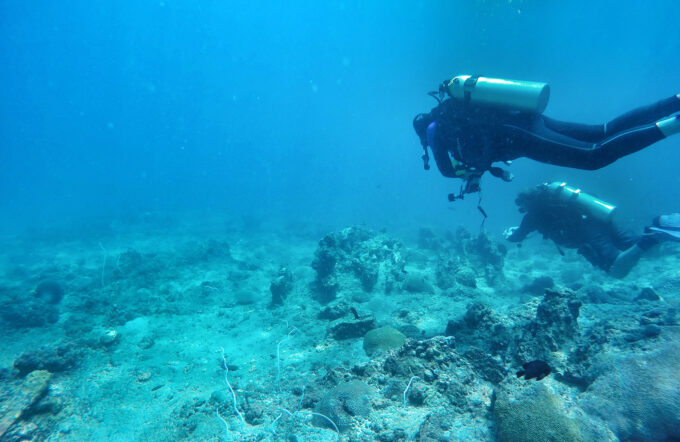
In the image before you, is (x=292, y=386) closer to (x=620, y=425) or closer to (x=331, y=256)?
(x=620, y=425)

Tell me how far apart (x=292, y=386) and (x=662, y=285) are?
11846mm

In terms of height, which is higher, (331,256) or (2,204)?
(331,256)

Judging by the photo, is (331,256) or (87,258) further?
(87,258)

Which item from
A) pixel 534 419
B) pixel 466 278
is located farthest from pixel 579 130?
pixel 466 278

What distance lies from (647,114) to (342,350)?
6824 mm

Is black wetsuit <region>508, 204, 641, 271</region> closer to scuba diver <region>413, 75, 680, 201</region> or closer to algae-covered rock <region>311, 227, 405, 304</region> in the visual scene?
scuba diver <region>413, 75, 680, 201</region>

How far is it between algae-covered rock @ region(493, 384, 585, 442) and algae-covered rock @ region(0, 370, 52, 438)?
7.38 meters

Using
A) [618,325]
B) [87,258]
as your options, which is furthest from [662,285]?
[87,258]

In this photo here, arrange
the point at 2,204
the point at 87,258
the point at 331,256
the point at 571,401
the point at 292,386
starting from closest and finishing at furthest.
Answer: the point at 571,401, the point at 292,386, the point at 331,256, the point at 87,258, the point at 2,204

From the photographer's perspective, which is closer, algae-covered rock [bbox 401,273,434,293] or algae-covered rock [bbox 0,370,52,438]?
algae-covered rock [bbox 0,370,52,438]

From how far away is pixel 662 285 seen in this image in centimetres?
931

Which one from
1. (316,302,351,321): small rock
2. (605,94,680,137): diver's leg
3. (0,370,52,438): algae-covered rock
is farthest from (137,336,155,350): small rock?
(605,94,680,137): diver's leg

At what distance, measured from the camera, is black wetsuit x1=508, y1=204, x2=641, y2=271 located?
25.5 feet

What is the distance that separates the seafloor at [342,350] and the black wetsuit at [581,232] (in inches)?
44.1
